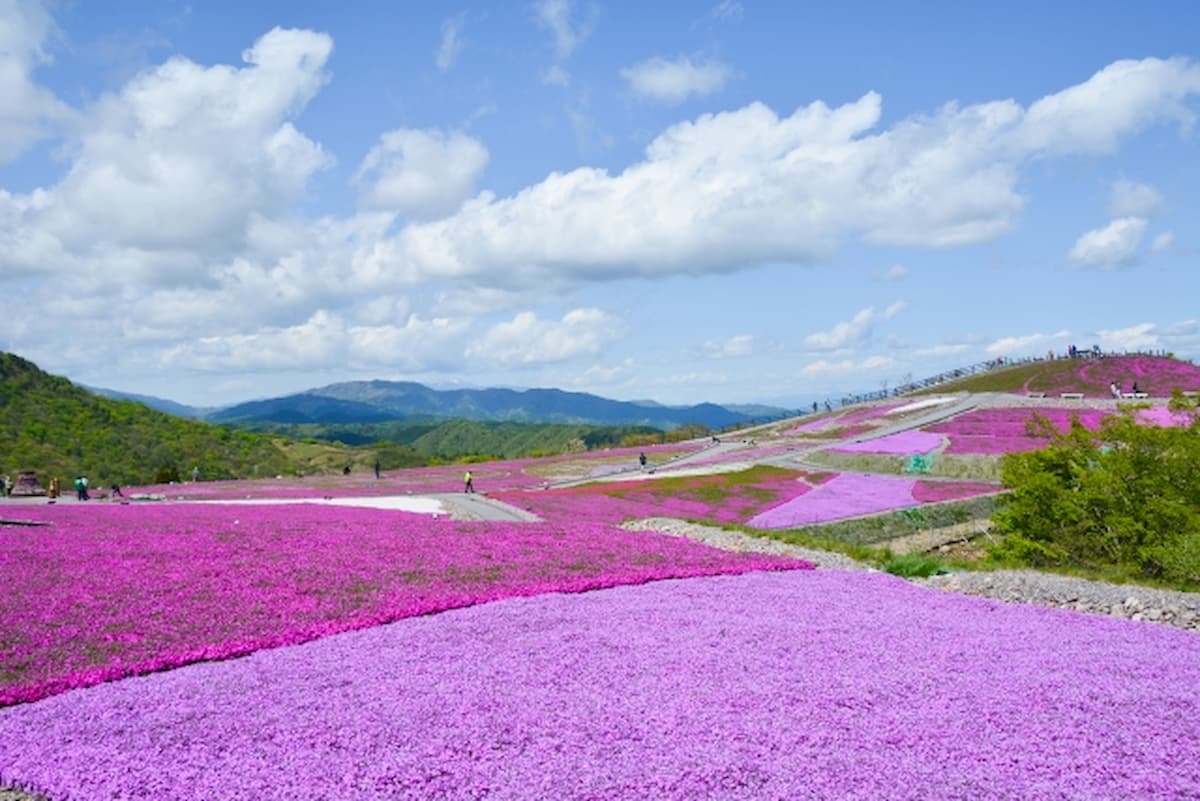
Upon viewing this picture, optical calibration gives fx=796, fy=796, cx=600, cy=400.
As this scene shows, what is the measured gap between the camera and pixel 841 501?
1973 inches

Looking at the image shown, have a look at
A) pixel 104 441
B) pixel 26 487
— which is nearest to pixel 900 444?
pixel 26 487


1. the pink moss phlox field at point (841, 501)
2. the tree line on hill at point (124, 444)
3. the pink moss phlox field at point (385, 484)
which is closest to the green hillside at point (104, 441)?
the tree line on hill at point (124, 444)

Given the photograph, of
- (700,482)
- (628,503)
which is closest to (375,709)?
(628,503)

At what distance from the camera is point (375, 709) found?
35.4 feet

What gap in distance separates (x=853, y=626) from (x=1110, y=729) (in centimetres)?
586

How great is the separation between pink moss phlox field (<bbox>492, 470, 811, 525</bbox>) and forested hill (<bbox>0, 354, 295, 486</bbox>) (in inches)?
1922

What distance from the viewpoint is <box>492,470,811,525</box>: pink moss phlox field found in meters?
44.6

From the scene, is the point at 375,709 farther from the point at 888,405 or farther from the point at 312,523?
the point at 888,405

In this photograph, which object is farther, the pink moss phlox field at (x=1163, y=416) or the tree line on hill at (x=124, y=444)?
the tree line on hill at (x=124, y=444)

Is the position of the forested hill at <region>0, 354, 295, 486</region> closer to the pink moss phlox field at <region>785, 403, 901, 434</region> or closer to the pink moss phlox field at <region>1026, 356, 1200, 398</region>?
the pink moss phlox field at <region>785, 403, 901, 434</region>

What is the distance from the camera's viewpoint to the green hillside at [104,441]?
3420 inches

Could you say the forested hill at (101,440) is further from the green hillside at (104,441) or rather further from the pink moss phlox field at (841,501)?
the pink moss phlox field at (841,501)

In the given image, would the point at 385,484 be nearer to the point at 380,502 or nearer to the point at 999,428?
the point at 380,502

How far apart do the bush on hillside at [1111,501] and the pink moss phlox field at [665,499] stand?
1638cm
